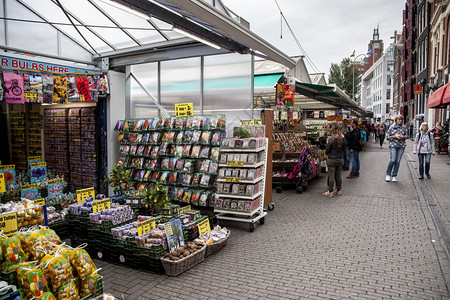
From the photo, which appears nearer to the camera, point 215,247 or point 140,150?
point 215,247

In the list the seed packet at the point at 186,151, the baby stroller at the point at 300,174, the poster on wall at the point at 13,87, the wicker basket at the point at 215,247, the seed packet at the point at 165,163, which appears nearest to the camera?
the wicker basket at the point at 215,247

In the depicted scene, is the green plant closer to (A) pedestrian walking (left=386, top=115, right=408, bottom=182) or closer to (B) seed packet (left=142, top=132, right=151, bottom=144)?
(B) seed packet (left=142, top=132, right=151, bottom=144)

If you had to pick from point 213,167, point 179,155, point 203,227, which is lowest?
point 203,227

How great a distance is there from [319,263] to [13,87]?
654 centimetres

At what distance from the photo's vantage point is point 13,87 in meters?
6.16

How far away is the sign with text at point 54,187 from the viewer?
635 cm

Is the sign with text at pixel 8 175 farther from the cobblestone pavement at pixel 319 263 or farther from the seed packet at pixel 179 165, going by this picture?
the seed packet at pixel 179 165

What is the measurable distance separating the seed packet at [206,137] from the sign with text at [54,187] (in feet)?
10.3

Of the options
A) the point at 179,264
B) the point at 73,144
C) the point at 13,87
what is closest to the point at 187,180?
the point at 179,264

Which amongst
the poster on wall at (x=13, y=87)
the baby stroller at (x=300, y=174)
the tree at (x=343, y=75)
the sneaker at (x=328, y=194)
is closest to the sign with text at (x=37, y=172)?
the poster on wall at (x=13, y=87)

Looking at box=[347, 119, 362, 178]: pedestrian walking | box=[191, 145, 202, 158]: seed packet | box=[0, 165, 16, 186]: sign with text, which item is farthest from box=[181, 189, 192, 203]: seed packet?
box=[347, 119, 362, 178]: pedestrian walking

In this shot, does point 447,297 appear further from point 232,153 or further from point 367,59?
point 367,59

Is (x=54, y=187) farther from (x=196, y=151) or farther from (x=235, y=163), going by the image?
(x=235, y=163)

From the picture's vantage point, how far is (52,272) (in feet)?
8.52
